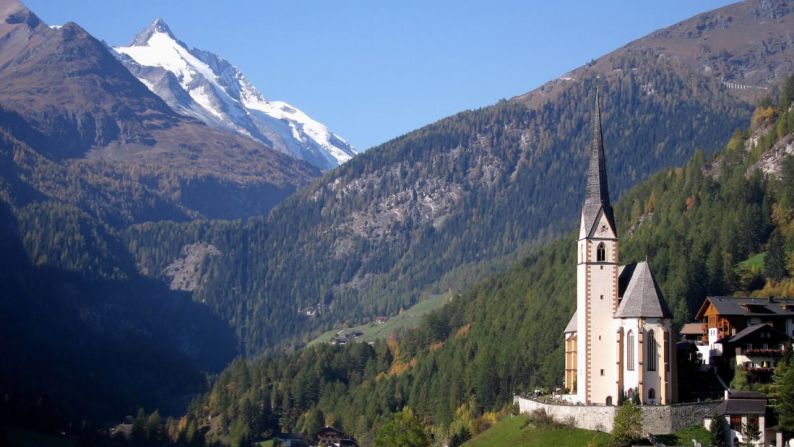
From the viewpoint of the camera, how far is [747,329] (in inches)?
5576

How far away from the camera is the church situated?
135m

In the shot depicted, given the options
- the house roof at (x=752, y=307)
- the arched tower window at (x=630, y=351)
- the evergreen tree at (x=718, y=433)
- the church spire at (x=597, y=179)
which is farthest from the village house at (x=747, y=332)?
the church spire at (x=597, y=179)

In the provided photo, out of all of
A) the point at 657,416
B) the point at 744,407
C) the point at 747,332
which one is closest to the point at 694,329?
the point at 747,332

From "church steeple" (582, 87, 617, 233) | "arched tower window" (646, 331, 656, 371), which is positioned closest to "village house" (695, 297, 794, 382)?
"arched tower window" (646, 331, 656, 371)

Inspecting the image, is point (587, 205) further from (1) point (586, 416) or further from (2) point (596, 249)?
→ (1) point (586, 416)

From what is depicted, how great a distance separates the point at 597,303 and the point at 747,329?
1586 centimetres

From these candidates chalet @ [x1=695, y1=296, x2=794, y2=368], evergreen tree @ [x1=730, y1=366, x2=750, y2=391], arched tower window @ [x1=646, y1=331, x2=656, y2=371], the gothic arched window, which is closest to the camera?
evergreen tree @ [x1=730, y1=366, x2=750, y2=391]

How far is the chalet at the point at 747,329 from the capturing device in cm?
13988

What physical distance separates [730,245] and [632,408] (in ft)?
251

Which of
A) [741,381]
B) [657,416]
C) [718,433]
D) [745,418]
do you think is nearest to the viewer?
[718,433]

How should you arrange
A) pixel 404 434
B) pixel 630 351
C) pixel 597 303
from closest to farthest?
pixel 630 351, pixel 597 303, pixel 404 434

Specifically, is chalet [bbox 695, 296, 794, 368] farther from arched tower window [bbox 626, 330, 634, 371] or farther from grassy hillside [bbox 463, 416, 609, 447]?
grassy hillside [bbox 463, 416, 609, 447]

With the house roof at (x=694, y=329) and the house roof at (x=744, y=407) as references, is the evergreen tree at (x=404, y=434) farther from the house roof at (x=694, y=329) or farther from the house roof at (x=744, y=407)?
the house roof at (x=744, y=407)

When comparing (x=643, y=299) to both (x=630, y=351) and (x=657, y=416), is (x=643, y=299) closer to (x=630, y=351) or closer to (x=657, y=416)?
(x=630, y=351)
